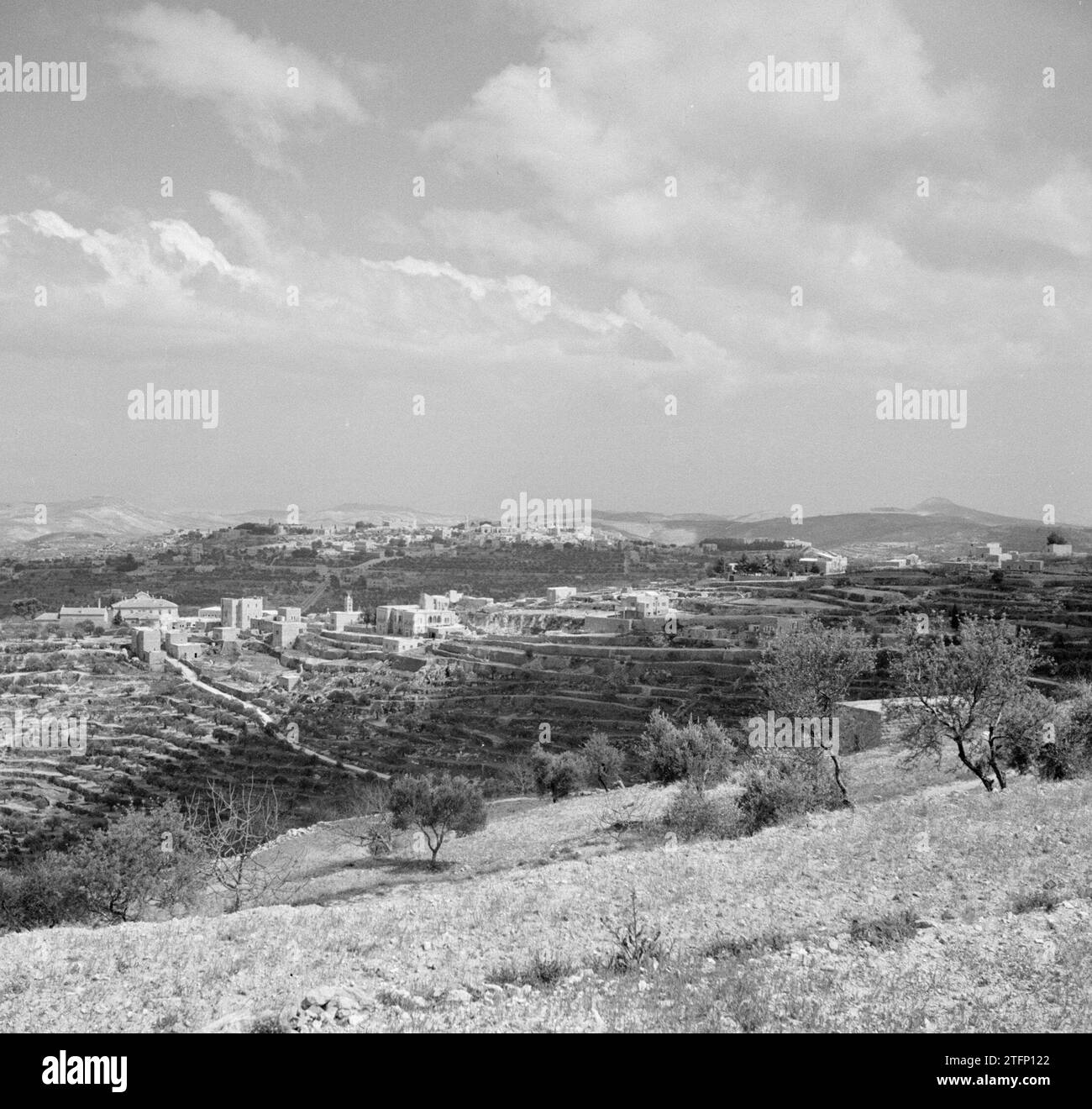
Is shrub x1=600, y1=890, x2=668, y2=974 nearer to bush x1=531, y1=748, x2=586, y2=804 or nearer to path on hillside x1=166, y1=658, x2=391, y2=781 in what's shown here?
bush x1=531, y1=748, x2=586, y2=804

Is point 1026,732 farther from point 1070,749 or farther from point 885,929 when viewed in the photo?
point 885,929

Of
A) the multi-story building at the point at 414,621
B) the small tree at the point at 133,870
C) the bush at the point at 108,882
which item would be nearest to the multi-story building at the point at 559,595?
the multi-story building at the point at 414,621

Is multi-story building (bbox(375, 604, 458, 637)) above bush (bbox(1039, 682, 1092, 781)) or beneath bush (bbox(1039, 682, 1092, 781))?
beneath

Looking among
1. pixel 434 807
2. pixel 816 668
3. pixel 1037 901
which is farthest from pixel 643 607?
pixel 1037 901

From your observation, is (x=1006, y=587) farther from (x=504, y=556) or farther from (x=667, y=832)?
(x=504, y=556)

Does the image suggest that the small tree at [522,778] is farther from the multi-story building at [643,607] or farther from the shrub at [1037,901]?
the multi-story building at [643,607]

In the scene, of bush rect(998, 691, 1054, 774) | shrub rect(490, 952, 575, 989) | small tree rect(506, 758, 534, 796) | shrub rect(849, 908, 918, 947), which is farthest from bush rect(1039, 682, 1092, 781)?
small tree rect(506, 758, 534, 796)
